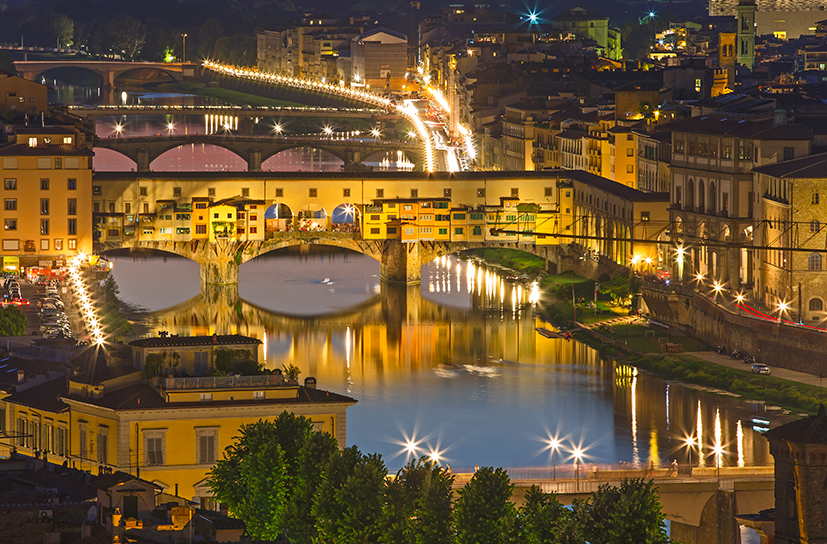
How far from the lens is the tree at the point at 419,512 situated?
20.5 m

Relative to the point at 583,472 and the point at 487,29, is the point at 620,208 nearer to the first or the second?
the point at 583,472

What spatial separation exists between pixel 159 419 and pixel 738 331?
17.7 metres

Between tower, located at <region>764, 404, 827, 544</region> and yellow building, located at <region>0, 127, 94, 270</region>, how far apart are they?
32098mm

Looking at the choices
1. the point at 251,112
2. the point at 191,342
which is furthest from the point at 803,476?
the point at 251,112

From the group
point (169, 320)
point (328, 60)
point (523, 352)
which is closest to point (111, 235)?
point (169, 320)

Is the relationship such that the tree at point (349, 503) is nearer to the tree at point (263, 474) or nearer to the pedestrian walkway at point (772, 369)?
the tree at point (263, 474)

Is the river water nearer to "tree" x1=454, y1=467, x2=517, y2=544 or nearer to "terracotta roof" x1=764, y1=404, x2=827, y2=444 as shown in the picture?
"tree" x1=454, y1=467, x2=517, y2=544

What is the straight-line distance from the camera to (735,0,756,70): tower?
289 feet

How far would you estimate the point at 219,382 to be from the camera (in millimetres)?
24953

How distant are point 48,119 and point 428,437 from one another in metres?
26.1

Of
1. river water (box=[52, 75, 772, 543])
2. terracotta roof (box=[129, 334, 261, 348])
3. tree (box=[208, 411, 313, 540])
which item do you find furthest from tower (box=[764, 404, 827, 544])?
terracotta roof (box=[129, 334, 261, 348])

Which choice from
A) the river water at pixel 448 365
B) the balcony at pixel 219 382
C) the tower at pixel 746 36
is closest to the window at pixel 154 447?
the balcony at pixel 219 382

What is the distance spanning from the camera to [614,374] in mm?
39125

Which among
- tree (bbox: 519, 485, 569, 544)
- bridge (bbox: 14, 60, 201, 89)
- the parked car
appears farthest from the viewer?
bridge (bbox: 14, 60, 201, 89)
